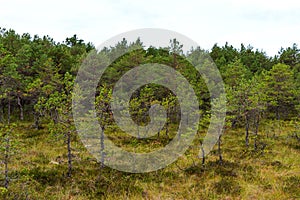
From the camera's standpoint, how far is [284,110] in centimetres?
3019

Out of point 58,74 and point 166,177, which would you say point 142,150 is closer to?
point 166,177

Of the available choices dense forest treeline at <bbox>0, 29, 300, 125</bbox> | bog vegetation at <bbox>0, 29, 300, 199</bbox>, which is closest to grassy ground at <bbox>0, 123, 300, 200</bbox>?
bog vegetation at <bbox>0, 29, 300, 199</bbox>

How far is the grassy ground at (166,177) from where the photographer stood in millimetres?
10781

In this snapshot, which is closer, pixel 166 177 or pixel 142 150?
pixel 166 177

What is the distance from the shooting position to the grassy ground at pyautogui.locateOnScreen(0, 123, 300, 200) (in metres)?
10.8

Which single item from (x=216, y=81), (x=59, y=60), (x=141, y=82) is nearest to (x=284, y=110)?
(x=216, y=81)

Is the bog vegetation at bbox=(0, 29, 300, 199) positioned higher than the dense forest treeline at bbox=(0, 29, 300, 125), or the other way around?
Answer: the dense forest treeline at bbox=(0, 29, 300, 125)

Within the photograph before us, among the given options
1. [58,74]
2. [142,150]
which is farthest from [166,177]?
[58,74]

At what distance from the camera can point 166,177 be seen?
13.2m

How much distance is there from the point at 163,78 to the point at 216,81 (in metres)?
6.24

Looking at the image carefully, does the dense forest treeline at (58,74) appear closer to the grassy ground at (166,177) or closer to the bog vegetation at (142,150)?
the bog vegetation at (142,150)

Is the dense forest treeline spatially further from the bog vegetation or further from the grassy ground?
the grassy ground

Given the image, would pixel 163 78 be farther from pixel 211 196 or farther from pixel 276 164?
pixel 211 196

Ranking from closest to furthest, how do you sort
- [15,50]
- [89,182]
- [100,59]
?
[89,182], [100,59], [15,50]
